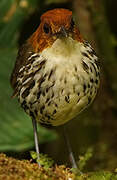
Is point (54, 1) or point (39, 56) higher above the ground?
point (54, 1)

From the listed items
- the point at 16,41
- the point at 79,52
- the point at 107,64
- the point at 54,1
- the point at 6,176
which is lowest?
the point at 6,176

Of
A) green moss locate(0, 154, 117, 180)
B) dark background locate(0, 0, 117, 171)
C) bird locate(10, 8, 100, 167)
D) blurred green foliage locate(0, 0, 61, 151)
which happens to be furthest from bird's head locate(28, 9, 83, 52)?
dark background locate(0, 0, 117, 171)

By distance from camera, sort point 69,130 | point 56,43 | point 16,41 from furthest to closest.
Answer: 1. point 69,130
2. point 16,41
3. point 56,43

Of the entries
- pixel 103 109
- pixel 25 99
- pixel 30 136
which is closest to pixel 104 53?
pixel 103 109

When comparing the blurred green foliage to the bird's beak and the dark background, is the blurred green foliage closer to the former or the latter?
the dark background

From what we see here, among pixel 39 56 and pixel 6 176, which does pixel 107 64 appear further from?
pixel 6 176

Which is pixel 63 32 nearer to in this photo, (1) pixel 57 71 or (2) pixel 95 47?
(1) pixel 57 71
